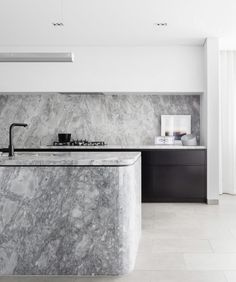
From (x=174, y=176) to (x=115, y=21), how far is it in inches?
94.0

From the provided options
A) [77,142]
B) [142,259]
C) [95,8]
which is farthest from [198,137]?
[142,259]

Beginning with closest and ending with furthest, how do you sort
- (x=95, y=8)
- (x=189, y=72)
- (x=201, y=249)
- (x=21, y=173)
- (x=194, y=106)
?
(x=21, y=173)
(x=201, y=249)
(x=95, y=8)
(x=189, y=72)
(x=194, y=106)

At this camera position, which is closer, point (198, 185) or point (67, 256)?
point (67, 256)

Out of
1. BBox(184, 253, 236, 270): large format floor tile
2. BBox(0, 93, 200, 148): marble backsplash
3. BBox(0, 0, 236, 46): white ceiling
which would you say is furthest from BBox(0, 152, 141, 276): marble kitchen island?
BBox(0, 93, 200, 148): marble backsplash

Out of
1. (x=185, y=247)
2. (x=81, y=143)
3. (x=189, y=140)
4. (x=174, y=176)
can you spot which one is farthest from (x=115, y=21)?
(x=185, y=247)

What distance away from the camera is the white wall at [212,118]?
18.9ft

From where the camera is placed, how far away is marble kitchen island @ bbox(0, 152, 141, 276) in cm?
272

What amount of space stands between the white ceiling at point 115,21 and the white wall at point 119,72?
0.19m

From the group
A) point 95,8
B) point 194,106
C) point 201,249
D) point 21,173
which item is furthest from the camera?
point 194,106

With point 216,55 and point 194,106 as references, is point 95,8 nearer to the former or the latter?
point 216,55

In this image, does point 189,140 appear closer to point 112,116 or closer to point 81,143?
point 112,116

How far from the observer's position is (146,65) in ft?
20.0

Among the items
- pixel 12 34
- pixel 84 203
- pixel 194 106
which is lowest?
pixel 84 203

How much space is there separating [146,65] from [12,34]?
203 cm
